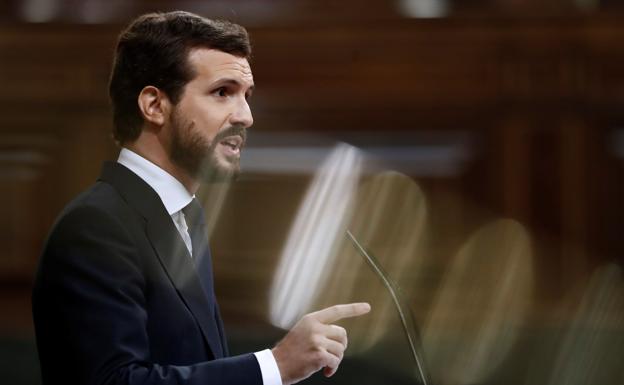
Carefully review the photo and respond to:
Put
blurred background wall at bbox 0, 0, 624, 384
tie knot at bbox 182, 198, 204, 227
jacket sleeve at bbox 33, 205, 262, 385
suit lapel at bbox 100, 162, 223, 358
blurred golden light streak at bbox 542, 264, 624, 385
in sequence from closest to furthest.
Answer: jacket sleeve at bbox 33, 205, 262, 385 < suit lapel at bbox 100, 162, 223, 358 < tie knot at bbox 182, 198, 204, 227 < blurred golden light streak at bbox 542, 264, 624, 385 < blurred background wall at bbox 0, 0, 624, 384

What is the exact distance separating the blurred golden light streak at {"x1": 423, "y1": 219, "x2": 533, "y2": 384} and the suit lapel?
3.98ft

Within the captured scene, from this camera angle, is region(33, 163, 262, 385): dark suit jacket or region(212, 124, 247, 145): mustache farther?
region(212, 124, 247, 145): mustache

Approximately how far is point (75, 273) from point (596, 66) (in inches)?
75.1

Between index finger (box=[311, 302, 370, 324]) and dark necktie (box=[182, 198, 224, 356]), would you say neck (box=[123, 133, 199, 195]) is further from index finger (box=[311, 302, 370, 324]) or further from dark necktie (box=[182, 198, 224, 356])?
index finger (box=[311, 302, 370, 324])

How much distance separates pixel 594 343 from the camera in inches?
94.8

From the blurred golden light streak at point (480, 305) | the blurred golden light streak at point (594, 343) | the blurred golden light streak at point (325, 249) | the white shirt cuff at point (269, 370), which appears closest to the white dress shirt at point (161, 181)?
the white shirt cuff at point (269, 370)

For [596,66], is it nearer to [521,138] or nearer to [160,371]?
[521,138]

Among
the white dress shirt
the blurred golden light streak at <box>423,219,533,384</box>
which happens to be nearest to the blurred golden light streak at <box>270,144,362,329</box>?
the blurred golden light streak at <box>423,219,533,384</box>

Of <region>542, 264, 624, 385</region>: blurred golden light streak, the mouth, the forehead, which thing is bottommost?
<region>542, 264, 624, 385</region>: blurred golden light streak

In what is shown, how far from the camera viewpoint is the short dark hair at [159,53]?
1.29 metres

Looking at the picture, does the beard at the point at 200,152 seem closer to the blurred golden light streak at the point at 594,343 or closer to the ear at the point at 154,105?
the ear at the point at 154,105

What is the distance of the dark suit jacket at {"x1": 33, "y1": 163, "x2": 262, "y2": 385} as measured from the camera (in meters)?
1.11

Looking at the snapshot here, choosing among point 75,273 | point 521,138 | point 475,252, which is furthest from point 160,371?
point 521,138

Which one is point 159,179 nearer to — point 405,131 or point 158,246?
point 158,246
